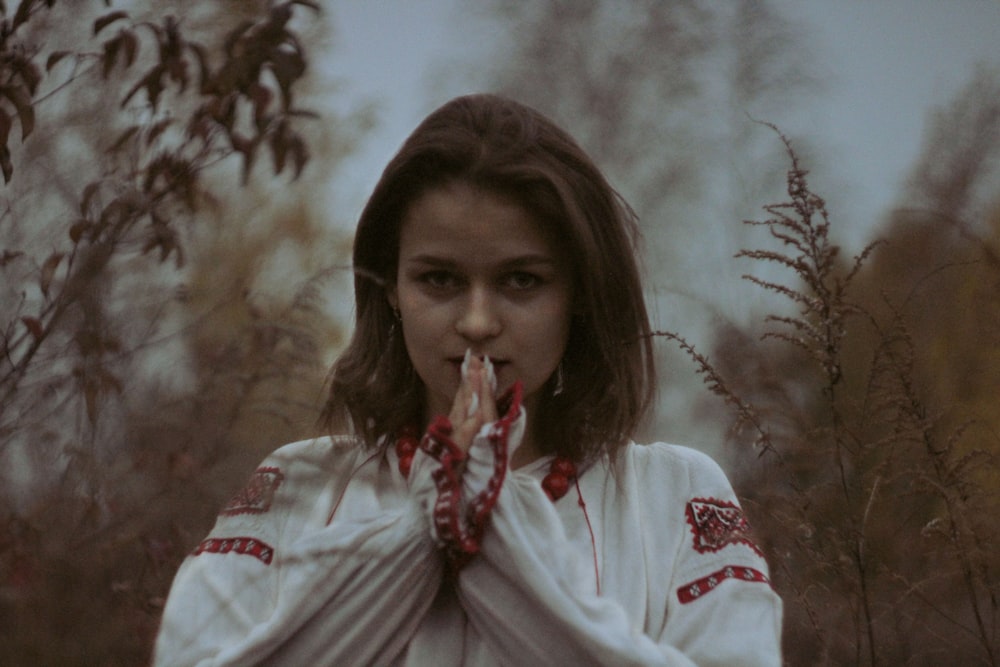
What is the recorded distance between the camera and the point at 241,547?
A: 190 cm

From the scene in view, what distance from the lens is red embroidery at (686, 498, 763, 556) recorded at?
6.29 feet

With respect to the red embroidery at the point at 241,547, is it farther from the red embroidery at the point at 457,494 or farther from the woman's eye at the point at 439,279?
the woman's eye at the point at 439,279

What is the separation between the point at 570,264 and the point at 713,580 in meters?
0.60

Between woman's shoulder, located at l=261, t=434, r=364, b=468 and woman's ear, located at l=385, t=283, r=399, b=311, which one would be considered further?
woman's ear, located at l=385, t=283, r=399, b=311

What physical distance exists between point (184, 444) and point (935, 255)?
3.96 metres

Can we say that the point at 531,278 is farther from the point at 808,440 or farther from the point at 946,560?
the point at 946,560

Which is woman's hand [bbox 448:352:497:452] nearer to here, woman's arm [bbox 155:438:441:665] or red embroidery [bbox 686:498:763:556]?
woman's arm [bbox 155:438:441:665]

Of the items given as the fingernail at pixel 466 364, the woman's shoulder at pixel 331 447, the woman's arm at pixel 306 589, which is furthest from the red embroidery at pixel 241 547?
the fingernail at pixel 466 364

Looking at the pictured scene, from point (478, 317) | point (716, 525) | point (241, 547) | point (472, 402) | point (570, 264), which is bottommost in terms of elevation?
point (241, 547)

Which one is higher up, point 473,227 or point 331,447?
point 473,227

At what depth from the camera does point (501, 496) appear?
1.79 m

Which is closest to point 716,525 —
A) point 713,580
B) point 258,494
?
point 713,580

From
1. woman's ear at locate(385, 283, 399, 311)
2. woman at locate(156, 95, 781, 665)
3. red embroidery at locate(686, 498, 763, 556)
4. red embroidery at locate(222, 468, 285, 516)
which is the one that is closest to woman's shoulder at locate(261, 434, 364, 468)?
woman at locate(156, 95, 781, 665)

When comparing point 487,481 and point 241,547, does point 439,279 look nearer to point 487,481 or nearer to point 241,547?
point 487,481
